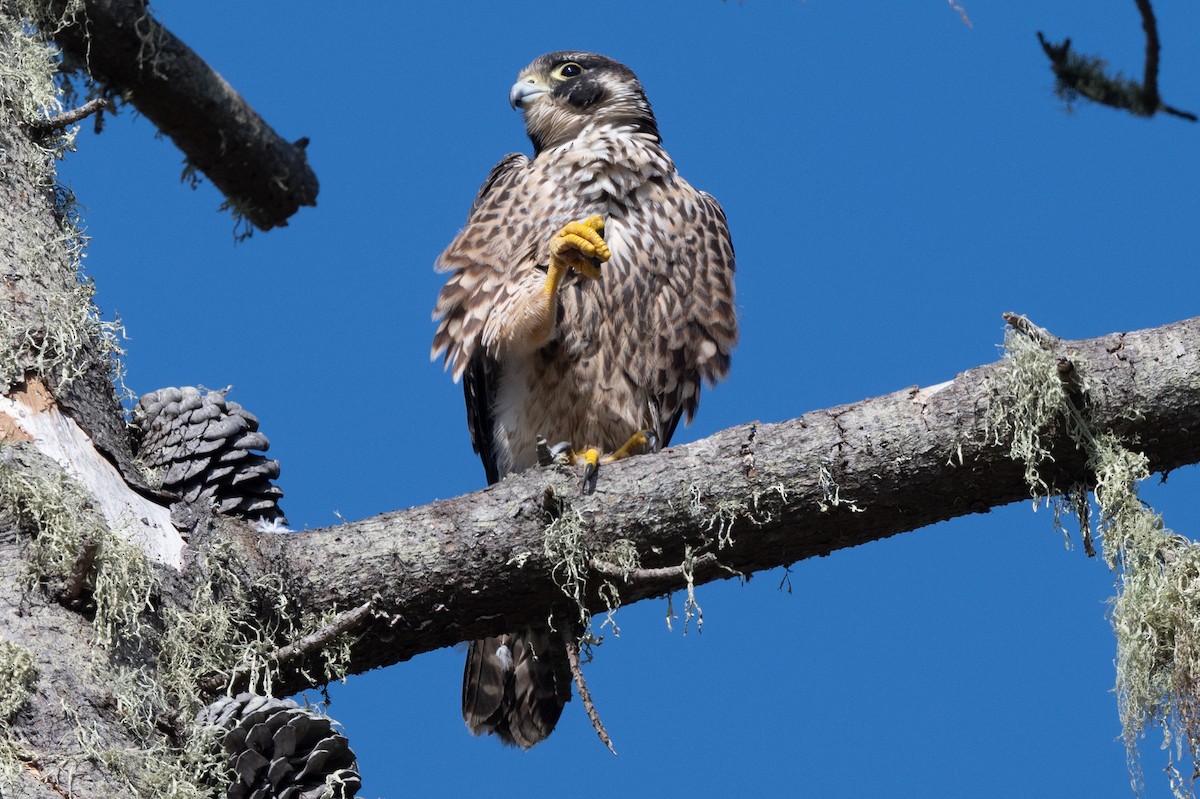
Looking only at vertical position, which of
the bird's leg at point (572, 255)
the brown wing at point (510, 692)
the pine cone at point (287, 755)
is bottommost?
the pine cone at point (287, 755)

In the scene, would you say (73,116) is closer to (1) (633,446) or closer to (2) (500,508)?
(2) (500,508)

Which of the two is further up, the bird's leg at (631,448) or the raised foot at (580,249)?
the raised foot at (580,249)

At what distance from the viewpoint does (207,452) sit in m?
2.78

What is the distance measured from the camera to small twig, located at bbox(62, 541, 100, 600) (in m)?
2.26

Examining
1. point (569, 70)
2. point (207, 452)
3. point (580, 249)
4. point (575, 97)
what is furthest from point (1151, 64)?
point (569, 70)

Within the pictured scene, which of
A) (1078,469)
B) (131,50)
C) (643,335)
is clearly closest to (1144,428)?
(1078,469)

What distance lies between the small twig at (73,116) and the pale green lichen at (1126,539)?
6.13 ft

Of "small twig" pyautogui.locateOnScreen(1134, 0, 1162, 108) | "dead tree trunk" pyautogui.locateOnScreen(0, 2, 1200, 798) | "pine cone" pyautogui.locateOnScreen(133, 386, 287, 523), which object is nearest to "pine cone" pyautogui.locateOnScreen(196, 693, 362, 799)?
"dead tree trunk" pyautogui.locateOnScreen(0, 2, 1200, 798)

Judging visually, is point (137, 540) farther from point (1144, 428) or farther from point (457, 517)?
point (1144, 428)

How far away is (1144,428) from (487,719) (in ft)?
6.01

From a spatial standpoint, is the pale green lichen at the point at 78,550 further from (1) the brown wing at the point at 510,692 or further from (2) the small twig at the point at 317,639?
(1) the brown wing at the point at 510,692

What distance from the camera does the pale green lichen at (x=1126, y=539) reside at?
255cm

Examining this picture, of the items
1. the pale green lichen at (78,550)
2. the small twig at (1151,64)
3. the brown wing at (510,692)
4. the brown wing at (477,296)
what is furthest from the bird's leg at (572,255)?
the small twig at (1151,64)

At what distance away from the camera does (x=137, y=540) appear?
8.03ft
